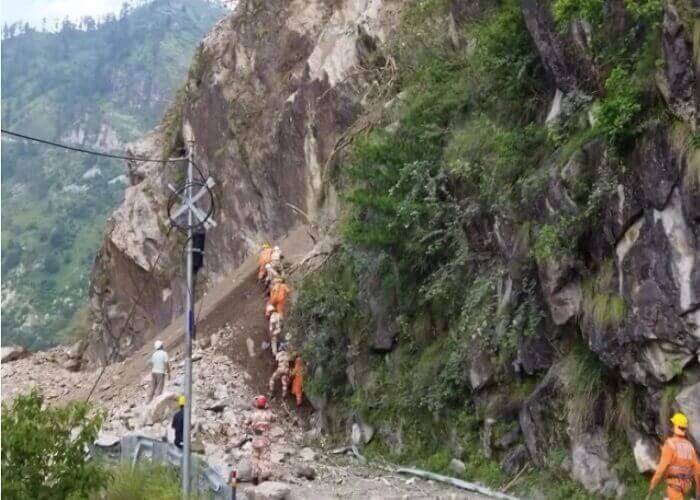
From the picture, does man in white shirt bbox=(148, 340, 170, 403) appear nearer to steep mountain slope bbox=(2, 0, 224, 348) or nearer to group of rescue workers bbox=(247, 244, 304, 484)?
group of rescue workers bbox=(247, 244, 304, 484)

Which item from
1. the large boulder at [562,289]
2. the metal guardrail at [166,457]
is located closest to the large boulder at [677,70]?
the large boulder at [562,289]

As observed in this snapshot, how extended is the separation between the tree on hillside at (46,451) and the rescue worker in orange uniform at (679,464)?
554cm

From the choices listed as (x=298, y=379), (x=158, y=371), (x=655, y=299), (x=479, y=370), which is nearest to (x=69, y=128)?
(x=158, y=371)

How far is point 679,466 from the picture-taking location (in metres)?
8.45

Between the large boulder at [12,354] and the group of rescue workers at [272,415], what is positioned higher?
the large boulder at [12,354]

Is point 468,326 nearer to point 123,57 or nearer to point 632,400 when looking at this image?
point 632,400

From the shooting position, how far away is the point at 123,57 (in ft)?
437

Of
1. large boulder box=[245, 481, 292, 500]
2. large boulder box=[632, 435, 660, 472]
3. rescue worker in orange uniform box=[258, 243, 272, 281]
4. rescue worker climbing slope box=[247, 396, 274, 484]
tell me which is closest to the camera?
large boulder box=[632, 435, 660, 472]

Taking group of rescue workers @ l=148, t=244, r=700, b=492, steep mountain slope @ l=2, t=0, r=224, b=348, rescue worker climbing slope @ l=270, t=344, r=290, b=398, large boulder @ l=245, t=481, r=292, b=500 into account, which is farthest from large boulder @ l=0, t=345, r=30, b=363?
steep mountain slope @ l=2, t=0, r=224, b=348

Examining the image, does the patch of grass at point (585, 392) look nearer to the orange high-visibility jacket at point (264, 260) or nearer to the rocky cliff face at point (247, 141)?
the orange high-visibility jacket at point (264, 260)

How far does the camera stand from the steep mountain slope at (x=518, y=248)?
30.8ft

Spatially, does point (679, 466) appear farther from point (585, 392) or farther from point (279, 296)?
point (279, 296)

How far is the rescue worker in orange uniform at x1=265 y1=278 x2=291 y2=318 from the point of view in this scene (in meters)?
18.7

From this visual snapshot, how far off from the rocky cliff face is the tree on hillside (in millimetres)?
11185
